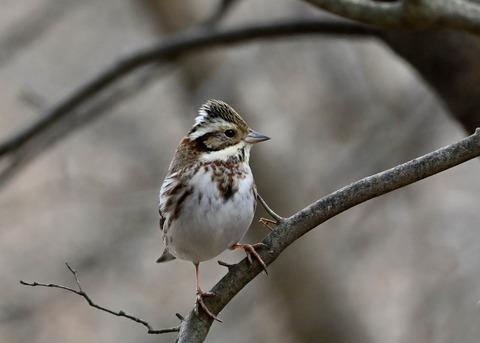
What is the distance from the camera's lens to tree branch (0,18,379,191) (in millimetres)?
5938

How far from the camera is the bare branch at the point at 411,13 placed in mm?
4109

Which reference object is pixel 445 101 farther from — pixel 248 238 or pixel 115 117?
pixel 115 117

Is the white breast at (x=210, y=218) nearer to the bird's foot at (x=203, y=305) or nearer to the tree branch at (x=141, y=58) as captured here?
the bird's foot at (x=203, y=305)

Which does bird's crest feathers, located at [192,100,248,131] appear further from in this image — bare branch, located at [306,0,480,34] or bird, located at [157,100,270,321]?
bare branch, located at [306,0,480,34]

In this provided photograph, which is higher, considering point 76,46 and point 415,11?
point 76,46

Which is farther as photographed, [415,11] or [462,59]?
[462,59]

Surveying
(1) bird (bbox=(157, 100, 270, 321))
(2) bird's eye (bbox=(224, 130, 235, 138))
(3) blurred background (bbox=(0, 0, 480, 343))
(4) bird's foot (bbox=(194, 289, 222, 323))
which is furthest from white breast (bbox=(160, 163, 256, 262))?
(3) blurred background (bbox=(0, 0, 480, 343))

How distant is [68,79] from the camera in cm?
1173

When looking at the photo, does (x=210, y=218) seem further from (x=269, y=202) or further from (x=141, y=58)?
(x=269, y=202)

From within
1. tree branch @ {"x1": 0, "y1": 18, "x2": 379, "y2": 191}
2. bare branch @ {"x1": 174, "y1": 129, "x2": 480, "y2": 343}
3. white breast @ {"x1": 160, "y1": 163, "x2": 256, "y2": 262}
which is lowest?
bare branch @ {"x1": 174, "y1": 129, "x2": 480, "y2": 343}

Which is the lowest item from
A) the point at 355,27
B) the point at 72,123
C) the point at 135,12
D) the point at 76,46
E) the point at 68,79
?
the point at 355,27

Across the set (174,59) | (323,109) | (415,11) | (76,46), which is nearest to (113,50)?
(76,46)

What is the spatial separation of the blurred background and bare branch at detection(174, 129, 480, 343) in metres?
3.31

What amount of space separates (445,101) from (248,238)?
3.54 m
